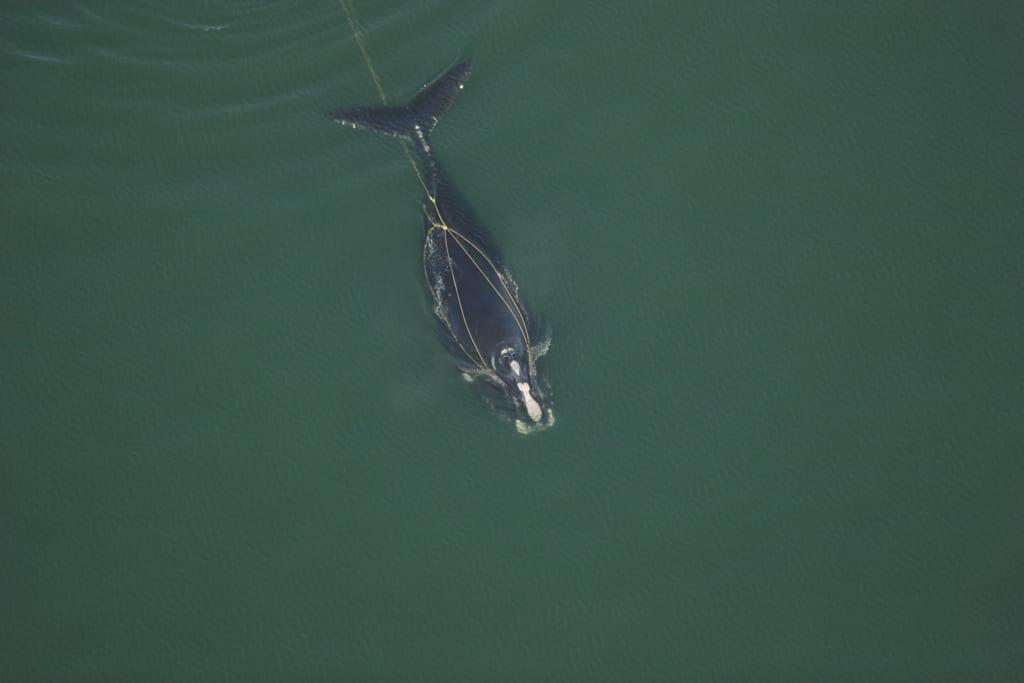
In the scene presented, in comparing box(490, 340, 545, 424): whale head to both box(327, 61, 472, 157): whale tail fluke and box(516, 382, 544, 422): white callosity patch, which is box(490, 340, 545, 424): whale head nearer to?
box(516, 382, 544, 422): white callosity patch

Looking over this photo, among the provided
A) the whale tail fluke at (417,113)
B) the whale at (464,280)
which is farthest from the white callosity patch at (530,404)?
the whale tail fluke at (417,113)

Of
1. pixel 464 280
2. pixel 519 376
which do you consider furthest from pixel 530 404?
pixel 464 280

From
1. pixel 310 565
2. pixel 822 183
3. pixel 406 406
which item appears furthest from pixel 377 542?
pixel 822 183

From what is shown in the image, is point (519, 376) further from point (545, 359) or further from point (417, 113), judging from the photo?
point (417, 113)

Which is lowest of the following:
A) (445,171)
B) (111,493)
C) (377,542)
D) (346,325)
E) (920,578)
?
(920,578)

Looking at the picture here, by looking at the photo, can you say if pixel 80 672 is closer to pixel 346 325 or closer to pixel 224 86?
pixel 346 325

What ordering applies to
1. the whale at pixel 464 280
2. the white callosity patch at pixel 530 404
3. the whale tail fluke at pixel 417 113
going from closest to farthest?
the white callosity patch at pixel 530 404, the whale at pixel 464 280, the whale tail fluke at pixel 417 113

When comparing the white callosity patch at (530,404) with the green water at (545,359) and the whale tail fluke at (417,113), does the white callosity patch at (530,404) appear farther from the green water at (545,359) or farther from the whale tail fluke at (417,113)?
the whale tail fluke at (417,113)
